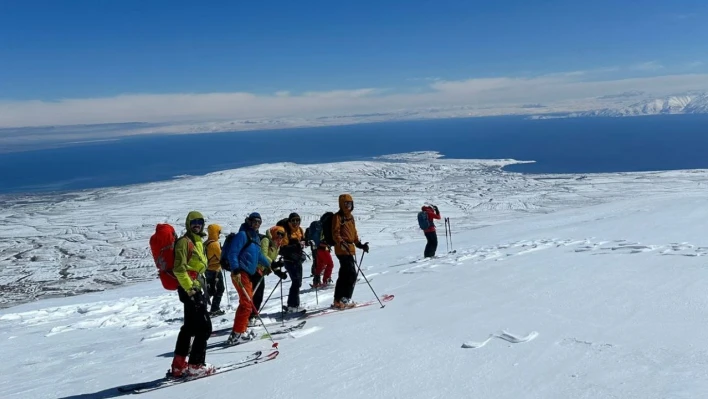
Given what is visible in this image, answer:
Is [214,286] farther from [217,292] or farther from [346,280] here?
[346,280]

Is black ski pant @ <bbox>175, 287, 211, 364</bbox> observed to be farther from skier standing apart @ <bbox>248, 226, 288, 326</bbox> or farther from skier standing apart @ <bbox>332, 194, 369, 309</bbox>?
skier standing apart @ <bbox>332, 194, 369, 309</bbox>

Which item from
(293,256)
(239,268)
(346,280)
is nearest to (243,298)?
(239,268)

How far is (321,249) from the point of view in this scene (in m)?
11.4

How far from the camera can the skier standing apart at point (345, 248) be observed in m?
8.41

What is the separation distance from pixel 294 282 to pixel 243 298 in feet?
6.99

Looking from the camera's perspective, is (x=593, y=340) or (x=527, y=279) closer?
(x=593, y=340)

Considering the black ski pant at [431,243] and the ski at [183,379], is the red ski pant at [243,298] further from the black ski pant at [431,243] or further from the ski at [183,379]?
the black ski pant at [431,243]

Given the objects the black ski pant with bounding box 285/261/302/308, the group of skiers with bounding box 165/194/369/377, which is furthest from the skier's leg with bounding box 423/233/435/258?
the black ski pant with bounding box 285/261/302/308

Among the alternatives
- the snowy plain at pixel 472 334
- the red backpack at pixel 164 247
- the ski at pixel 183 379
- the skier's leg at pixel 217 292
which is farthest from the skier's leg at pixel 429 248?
the red backpack at pixel 164 247

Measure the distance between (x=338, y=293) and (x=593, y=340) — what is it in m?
4.48

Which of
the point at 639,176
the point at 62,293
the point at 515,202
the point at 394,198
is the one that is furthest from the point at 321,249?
the point at 639,176

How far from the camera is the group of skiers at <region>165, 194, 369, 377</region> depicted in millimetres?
5602

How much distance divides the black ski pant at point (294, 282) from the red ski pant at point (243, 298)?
1730mm

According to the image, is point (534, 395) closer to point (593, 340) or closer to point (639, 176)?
point (593, 340)
